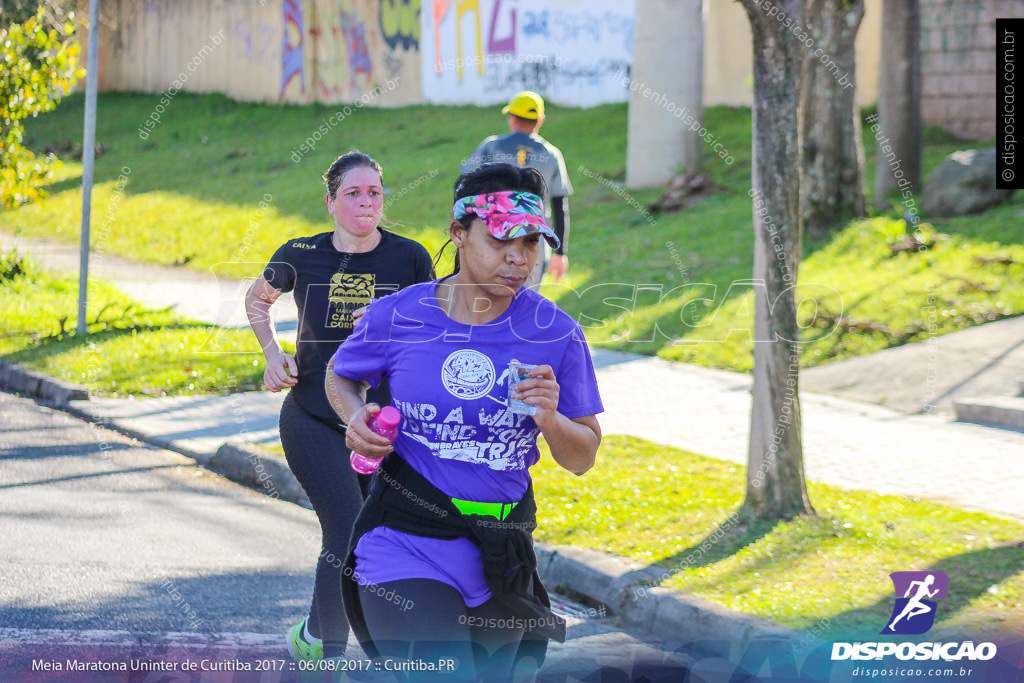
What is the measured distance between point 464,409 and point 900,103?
12.7 metres

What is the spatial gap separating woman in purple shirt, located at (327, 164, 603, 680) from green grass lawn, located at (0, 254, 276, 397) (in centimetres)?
682

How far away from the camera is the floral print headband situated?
3.22 metres

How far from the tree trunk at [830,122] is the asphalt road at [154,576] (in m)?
8.57

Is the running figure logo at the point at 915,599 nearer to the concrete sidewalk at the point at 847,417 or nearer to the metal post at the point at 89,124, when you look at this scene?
the concrete sidewalk at the point at 847,417

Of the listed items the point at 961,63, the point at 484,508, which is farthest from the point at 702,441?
the point at 961,63

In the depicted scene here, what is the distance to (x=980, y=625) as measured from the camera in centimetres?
487

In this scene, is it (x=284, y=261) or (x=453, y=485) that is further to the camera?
(x=284, y=261)

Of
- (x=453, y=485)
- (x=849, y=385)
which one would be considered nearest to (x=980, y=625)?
(x=453, y=485)

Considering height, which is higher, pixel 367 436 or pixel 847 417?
pixel 367 436

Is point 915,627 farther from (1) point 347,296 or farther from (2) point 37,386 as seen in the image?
(2) point 37,386

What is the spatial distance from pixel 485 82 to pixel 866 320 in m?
15.4

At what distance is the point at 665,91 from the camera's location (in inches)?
706

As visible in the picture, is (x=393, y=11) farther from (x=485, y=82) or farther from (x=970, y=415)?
(x=970, y=415)

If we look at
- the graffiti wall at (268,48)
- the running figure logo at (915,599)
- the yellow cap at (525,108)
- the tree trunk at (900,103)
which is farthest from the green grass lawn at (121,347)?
the graffiti wall at (268,48)
